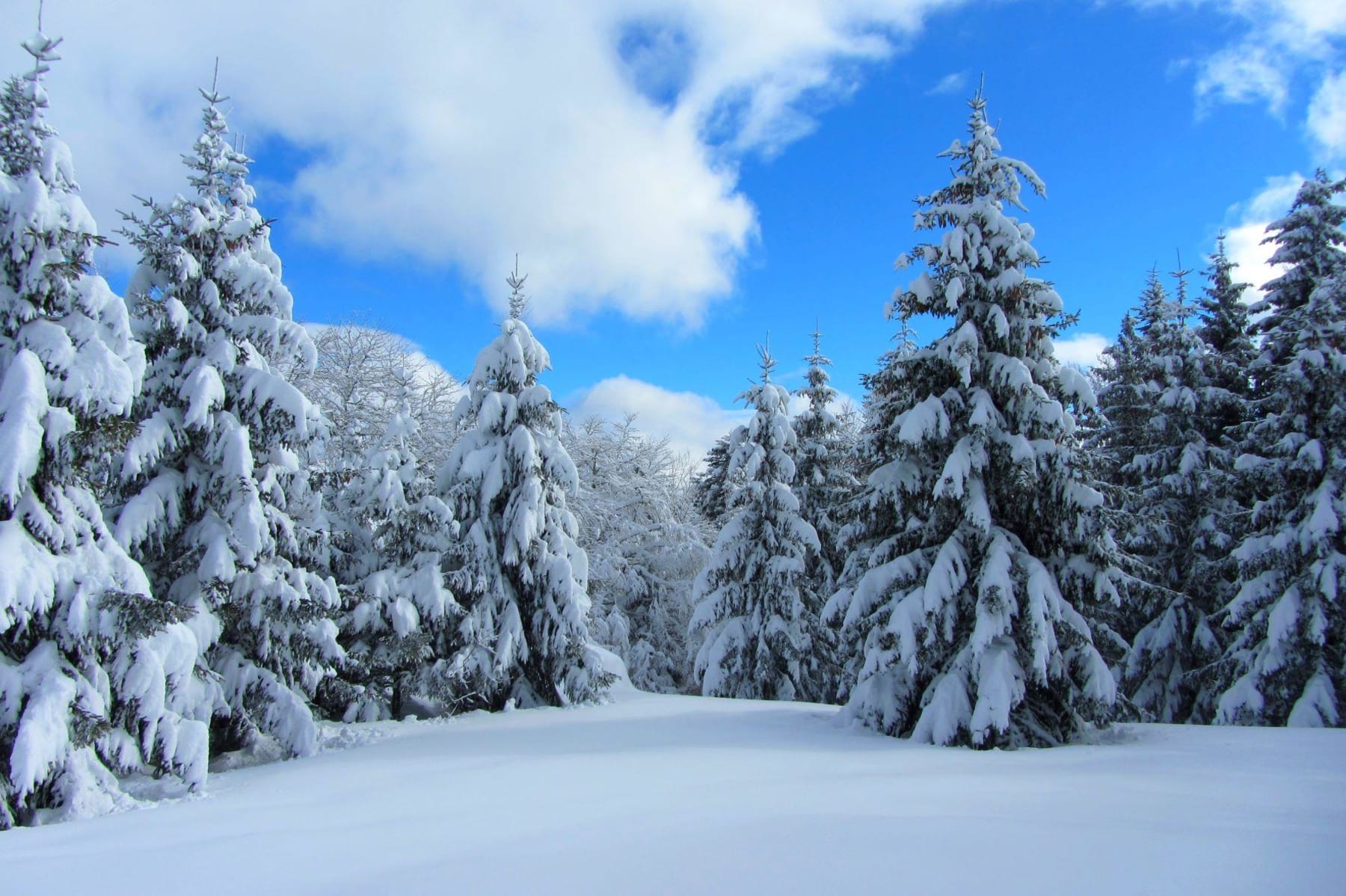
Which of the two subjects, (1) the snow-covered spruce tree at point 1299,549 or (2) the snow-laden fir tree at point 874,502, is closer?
(2) the snow-laden fir tree at point 874,502

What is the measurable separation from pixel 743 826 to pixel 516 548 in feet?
37.4

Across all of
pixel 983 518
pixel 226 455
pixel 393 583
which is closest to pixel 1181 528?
pixel 983 518

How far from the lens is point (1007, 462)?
12.0 meters

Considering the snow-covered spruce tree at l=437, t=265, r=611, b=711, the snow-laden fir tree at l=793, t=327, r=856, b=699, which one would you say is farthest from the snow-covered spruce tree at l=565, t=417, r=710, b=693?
the snow-covered spruce tree at l=437, t=265, r=611, b=711

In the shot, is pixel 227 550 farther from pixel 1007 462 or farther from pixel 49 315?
pixel 1007 462

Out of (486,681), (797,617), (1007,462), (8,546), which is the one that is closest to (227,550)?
(8,546)

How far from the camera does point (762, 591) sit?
72.2 ft

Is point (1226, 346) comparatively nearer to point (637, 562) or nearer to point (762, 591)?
point (762, 591)

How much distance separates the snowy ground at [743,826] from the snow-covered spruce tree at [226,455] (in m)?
2.00

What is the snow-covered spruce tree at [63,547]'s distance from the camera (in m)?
8.21

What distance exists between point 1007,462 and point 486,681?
1105 cm

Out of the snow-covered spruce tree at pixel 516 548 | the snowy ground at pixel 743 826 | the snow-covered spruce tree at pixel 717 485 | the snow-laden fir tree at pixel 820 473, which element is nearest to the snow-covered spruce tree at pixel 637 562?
the snow-covered spruce tree at pixel 717 485

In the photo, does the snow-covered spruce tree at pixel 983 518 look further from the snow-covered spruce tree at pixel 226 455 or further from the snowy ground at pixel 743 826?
the snow-covered spruce tree at pixel 226 455

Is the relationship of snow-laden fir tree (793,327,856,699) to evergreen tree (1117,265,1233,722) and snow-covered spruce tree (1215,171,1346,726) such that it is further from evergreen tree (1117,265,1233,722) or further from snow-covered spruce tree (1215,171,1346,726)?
snow-covered spruce tree (1215,171,1346,726)
